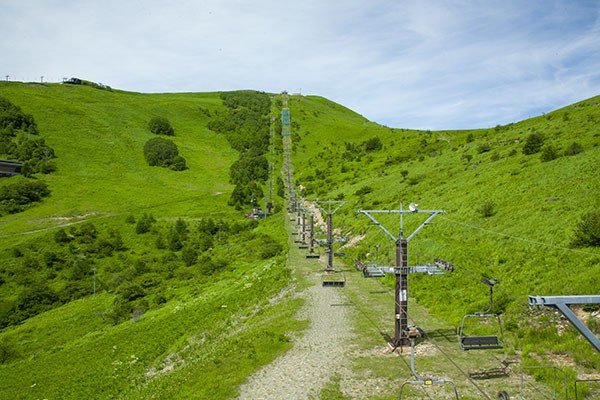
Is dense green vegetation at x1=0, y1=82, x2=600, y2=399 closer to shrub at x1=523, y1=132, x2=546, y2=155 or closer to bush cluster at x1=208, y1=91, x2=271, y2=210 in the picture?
shrub at x1=523, y1=132, x2=546, y2=155

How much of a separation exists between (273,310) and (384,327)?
10592mm

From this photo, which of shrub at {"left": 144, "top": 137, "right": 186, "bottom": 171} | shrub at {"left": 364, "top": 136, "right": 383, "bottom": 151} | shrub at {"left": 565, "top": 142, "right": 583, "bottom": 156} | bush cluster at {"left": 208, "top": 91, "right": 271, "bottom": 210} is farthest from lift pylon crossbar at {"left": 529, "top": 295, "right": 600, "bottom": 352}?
shrub at {"left": 144, "top": 137, "right": 186, "bottom": 171}

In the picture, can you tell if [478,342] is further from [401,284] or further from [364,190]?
[364,190]

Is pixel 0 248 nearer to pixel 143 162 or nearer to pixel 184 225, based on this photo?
pixel 184 225

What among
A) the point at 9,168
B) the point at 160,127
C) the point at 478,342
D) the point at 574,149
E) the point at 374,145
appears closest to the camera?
the point at 478,342

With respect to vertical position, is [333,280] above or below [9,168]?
below

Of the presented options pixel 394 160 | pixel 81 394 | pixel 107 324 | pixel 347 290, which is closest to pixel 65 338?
pixel 107 324

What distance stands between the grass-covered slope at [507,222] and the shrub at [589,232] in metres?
0.30

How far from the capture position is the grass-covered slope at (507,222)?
2227 cm

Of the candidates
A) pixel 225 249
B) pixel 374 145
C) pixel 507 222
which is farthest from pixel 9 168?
pixel 507 222

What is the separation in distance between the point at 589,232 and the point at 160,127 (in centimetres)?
16054

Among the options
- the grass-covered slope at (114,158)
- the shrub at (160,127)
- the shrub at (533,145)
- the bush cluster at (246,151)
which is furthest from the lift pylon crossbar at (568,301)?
the shrub at (160,127)

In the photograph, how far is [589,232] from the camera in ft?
83.4

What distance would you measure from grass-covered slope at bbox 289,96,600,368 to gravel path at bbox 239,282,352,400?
694 centimetres
